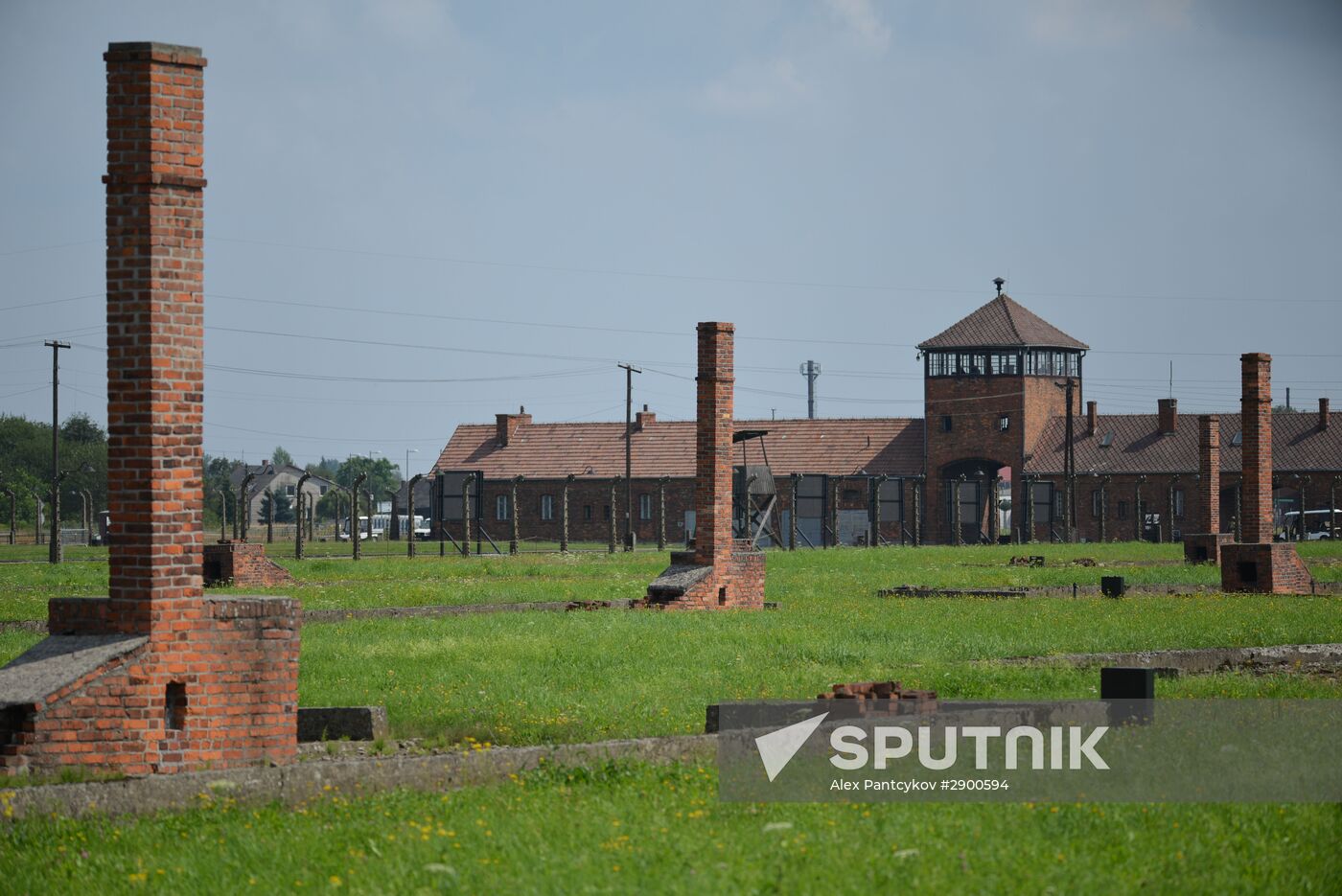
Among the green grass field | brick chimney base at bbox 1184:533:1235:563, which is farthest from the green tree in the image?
the green grass field

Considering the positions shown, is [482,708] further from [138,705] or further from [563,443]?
[563,443]

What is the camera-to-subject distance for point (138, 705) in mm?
9227

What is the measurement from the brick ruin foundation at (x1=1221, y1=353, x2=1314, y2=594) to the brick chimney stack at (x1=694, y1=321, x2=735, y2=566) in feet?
28.6

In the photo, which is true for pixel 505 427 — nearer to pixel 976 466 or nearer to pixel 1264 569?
pixel 976 466

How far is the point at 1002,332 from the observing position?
206ft

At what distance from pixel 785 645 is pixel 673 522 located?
4841 cm

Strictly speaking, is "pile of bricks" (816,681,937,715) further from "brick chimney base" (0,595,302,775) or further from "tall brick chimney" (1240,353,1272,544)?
"tall brick chimney" (1240,353,1272,544)

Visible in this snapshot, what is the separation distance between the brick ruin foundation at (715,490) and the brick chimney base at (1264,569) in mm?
8343

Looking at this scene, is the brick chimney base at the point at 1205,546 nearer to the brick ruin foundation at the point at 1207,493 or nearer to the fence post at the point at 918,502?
the brick ruin foundation at the point at 1207,493

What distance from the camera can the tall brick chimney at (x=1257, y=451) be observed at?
25.0 metres

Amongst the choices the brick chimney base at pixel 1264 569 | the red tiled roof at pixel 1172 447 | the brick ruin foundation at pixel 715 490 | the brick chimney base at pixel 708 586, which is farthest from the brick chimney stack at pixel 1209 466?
the red tiled roof at pixel 1172 447

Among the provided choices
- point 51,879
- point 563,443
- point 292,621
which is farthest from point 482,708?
point 563,443

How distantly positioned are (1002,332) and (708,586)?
4419cm

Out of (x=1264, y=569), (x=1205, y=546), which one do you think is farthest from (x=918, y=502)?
(x=1264, y=569)
